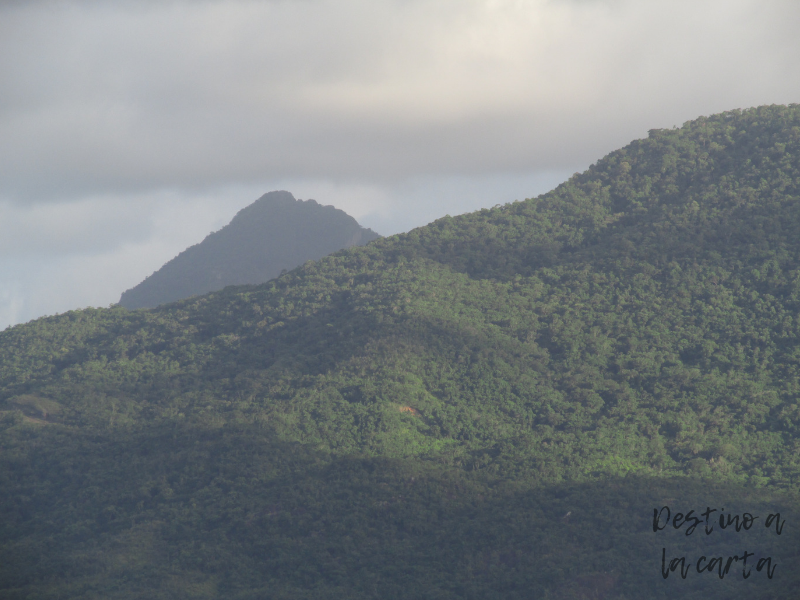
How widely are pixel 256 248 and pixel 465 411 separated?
3006 inches

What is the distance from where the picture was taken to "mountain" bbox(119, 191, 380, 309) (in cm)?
11712

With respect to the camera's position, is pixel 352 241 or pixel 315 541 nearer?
pixel 315 541

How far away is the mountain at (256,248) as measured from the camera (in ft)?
384

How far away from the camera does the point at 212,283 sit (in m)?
116

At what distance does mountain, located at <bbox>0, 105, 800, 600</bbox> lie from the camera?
41.0 m

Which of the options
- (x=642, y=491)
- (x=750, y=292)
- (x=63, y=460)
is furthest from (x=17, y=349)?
(x=750, y=292)

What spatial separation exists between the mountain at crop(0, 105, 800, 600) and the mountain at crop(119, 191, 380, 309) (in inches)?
1776

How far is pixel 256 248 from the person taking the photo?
123438mm

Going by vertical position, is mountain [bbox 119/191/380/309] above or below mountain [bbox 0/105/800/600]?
above

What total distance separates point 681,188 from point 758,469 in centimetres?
2830

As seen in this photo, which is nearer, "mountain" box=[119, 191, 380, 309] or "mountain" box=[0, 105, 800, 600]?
"mountain" box=[0, 105, 800, 600]

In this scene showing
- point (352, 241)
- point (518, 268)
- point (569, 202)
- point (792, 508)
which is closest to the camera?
point (792, 508)

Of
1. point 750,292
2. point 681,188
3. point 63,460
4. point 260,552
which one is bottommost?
point 260,552

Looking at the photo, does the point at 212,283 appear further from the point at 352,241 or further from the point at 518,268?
the point at 518,268
